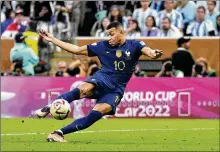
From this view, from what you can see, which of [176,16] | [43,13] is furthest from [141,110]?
[43,13]

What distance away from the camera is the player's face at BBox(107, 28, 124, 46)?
46.8ft

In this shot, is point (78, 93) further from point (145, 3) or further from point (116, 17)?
point (145, 3)

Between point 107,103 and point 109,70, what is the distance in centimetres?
74

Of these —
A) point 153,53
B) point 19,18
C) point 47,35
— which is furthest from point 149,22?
point 153,53

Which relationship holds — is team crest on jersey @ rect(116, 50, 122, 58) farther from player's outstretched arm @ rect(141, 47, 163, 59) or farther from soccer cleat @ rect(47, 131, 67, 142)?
soccer cleat @ rect(47, 131, 67, 142)

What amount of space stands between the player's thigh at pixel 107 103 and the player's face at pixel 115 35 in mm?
939

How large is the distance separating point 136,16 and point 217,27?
9.13 ft

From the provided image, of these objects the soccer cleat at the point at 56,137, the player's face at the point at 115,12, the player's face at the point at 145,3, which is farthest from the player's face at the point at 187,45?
the soccer cleat at the point at 56,137

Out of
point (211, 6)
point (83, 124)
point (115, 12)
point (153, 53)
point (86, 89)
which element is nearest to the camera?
point (153, 53)

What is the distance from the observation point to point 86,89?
1416 centimetres

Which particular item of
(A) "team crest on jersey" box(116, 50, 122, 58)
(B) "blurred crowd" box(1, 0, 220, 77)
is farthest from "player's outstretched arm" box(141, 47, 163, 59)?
(B) "blurred crowd" box(1, 0, 220, 77)

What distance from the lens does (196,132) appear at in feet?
58.2

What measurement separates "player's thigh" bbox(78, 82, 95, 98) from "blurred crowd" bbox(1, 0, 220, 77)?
11.3m

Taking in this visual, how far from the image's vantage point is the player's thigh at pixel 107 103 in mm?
13984
